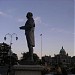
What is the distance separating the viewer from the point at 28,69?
15297 millimetres

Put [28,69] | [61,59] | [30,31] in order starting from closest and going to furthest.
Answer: [28,69] < [30,31] < [61,59]

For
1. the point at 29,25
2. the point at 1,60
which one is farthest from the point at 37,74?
the point at 1,60

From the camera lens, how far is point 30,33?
16.5 m

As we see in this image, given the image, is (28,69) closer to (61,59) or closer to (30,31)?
(30,31)

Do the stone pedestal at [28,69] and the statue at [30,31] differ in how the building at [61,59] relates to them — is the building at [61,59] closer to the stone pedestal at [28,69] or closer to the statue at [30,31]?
the statue at [30,31]

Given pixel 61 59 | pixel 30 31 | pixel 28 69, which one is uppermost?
pixel 61 59

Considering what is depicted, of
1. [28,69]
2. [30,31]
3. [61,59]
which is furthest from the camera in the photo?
[61,59]

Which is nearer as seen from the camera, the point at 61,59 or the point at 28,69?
the point at 28,69

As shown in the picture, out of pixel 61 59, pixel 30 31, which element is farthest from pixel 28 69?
pixel 61 59

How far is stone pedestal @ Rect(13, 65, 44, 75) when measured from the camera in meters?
15.2

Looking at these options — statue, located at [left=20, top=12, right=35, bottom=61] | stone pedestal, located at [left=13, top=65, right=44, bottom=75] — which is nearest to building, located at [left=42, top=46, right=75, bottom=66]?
statue, located at [left=20, top=12, right=35, bottom=61]

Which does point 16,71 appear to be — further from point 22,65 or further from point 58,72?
point 58,72

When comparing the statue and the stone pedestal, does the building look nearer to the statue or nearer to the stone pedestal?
the statue

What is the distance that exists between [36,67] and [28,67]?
489 millimetres
